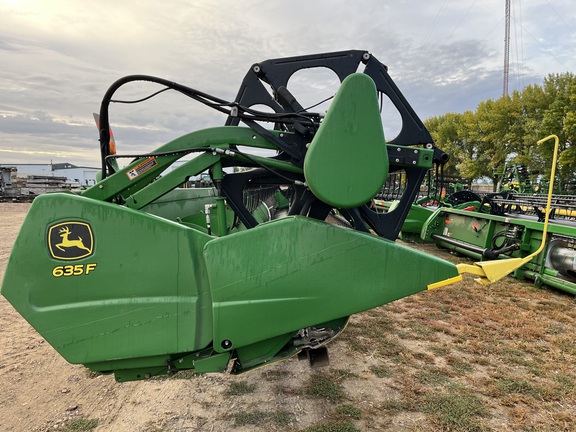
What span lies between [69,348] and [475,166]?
36008 mm

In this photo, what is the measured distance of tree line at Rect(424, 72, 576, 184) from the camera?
2303 centimetres

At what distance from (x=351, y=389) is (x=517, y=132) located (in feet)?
107

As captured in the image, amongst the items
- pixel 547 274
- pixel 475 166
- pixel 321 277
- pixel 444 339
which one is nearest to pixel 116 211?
pixel 321 277

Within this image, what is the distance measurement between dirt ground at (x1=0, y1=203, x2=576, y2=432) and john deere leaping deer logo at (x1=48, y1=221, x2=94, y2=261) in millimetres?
1438

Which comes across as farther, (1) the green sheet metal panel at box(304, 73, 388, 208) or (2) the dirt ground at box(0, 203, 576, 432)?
(2) the dirt ground at box(0, 203, 576, 432)

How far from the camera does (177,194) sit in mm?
4055

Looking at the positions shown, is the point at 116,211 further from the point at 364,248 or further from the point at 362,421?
the point at 362,421

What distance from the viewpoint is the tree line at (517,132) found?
23.0 meters

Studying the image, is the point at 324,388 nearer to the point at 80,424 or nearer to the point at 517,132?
the point at 80,424

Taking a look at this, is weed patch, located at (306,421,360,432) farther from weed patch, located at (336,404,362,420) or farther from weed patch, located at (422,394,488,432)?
weed patch, located at (422,394,488,432)

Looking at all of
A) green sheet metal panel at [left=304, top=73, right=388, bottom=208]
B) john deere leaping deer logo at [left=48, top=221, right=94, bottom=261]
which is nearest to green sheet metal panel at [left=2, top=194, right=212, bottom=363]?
john deere leaping deer logo at [left=48, top=221, right=94, bottom=261]

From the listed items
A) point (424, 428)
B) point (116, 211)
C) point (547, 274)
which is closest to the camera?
point (116, 211)

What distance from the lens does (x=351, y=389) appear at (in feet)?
9.48

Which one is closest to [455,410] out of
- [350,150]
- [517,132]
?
[350,150]
